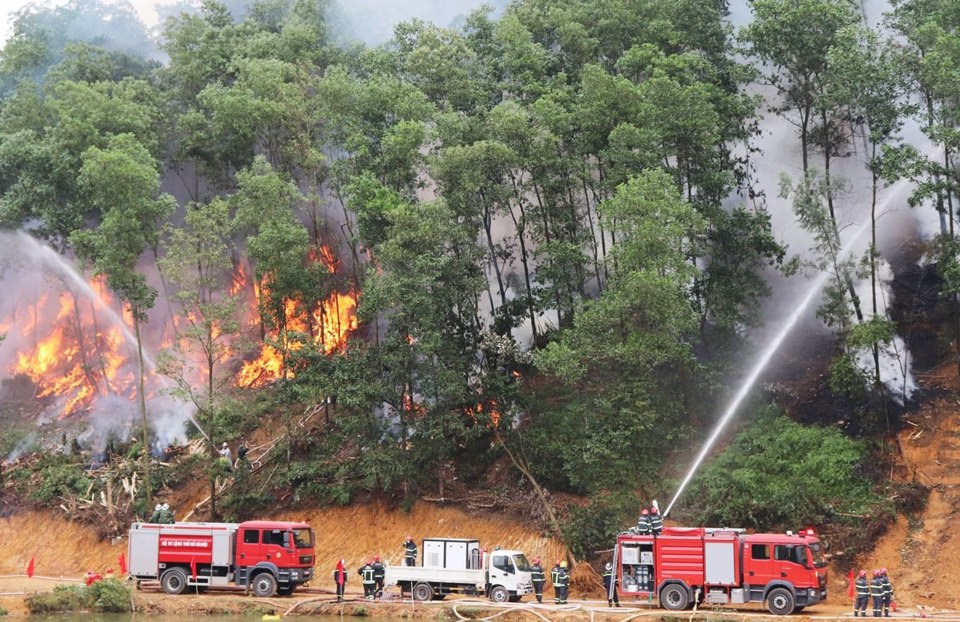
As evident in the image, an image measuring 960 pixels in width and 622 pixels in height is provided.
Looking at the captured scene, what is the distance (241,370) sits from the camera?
179ft

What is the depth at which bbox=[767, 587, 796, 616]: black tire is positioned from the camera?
30.8 metres

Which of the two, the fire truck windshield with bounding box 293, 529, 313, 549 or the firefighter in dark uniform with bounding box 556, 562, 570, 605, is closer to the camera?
the firefighter in dark uniform with bounding box 556, 562, 570, 605

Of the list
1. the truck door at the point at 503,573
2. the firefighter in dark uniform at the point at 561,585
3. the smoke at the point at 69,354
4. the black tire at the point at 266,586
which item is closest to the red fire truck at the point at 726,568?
the firefighter in dark uniform at the point at 561,585

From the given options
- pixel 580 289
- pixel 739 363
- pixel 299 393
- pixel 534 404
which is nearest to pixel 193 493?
pixel 299 393

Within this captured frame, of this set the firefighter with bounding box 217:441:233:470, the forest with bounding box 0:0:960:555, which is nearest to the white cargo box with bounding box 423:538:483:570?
the forest with bounding box 0:0:960:555

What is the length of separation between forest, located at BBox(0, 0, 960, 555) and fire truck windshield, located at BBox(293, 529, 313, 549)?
7447mm

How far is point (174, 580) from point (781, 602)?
61.0 ft

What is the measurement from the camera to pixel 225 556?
35250 millimetres

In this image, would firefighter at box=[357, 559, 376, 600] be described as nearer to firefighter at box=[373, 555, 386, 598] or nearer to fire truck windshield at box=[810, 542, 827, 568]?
firefighter at box=[373, 555, 386, 598]

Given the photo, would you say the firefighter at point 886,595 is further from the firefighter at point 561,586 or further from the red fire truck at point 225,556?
the red fire truck at point 225,556

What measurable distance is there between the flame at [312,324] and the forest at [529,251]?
10.2 inches

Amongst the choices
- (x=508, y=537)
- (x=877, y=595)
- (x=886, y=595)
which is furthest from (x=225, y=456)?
(x=886, y=595)

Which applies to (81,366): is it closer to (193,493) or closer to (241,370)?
(241,370)

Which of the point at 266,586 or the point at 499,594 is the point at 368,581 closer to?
the point at 266,586
